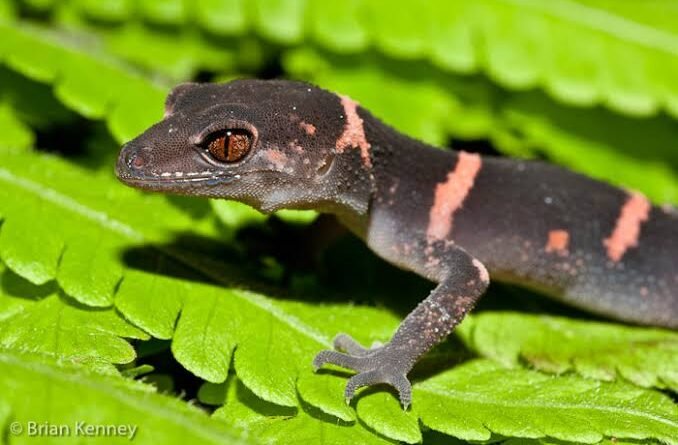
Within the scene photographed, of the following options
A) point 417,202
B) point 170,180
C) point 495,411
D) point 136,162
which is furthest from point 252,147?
point 495,411

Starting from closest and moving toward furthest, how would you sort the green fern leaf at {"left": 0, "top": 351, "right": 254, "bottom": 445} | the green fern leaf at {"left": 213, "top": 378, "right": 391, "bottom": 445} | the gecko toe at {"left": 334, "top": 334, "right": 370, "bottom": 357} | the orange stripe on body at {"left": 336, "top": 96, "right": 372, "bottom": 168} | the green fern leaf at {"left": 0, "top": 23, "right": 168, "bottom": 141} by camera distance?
the green fern leaf at {"left": 0, "top": 351, "right": 254, "bottom": 445} < the green fern leaf at {"left": 213, "top": 378, "right": 391, "bottom": 445} < the gecko toe at {"left": 334, "top": 334, "right": 370, "bottom": 357} < the orange stripe on body at {"left": 336, "top": 96, "right": 372, "bottom": 168} < the green fern leaf at {"left": 0, "top": 23, "right": 168, "bottom": 141}

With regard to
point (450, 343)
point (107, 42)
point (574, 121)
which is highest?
point (574, 121)

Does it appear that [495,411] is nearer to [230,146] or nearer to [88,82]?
Answer: [230,146]

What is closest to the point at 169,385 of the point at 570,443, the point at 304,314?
the point at 304,314

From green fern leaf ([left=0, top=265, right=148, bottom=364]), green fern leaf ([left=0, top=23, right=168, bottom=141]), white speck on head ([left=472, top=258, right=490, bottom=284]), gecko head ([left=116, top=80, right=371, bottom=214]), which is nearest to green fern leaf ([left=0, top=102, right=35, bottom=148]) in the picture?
green fern leaf ([left=0, top=23, right=168, bottom=141])

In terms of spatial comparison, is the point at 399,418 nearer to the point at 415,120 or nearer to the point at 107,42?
the point at 415,120

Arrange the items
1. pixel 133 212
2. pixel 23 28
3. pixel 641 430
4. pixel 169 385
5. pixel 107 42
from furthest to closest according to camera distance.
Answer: pixel 107 42, pixel 23 28, pixel 133 212, pixel 169 385, pixel 641 430

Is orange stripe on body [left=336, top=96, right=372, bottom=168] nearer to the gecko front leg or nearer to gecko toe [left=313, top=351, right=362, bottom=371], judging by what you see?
the gecko front leg
